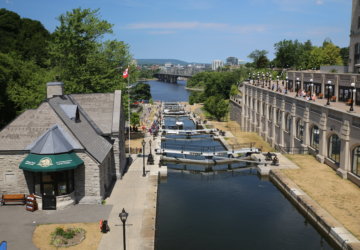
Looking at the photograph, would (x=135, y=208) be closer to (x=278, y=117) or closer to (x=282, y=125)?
(x=282, y=125)

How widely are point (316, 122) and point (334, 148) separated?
369 cm

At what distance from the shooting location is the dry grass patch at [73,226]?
1864 cm

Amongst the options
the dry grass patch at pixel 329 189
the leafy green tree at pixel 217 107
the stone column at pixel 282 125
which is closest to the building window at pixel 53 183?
the dry grass patch at pixel 329 189

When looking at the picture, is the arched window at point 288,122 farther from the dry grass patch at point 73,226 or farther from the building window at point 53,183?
the dry grass patch at point 73,226

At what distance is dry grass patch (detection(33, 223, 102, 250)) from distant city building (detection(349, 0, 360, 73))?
1751 inches

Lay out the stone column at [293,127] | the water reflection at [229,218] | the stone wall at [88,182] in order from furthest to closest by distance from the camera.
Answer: the stone column at [293,127] → the stone wall at [88,182] → the water reflection at [229,218]

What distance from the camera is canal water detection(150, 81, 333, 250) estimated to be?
21594 millimetres

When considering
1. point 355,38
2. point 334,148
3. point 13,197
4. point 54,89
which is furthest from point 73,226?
point 355,38

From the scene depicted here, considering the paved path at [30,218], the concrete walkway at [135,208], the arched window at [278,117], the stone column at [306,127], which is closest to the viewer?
the concrete walkway at [135,208]

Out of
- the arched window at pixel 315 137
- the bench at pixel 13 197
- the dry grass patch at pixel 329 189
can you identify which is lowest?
the dry grass patch at pixel 329 189

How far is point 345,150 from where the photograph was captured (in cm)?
3025

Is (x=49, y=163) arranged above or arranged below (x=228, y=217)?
above

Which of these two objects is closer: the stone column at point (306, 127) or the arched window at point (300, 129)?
the stone column at point (306, 127)

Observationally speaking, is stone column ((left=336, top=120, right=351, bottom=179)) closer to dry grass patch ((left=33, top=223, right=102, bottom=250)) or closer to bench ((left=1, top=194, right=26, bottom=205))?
dry grass patch ((left=33, top=223, right=102, bottom=250))
